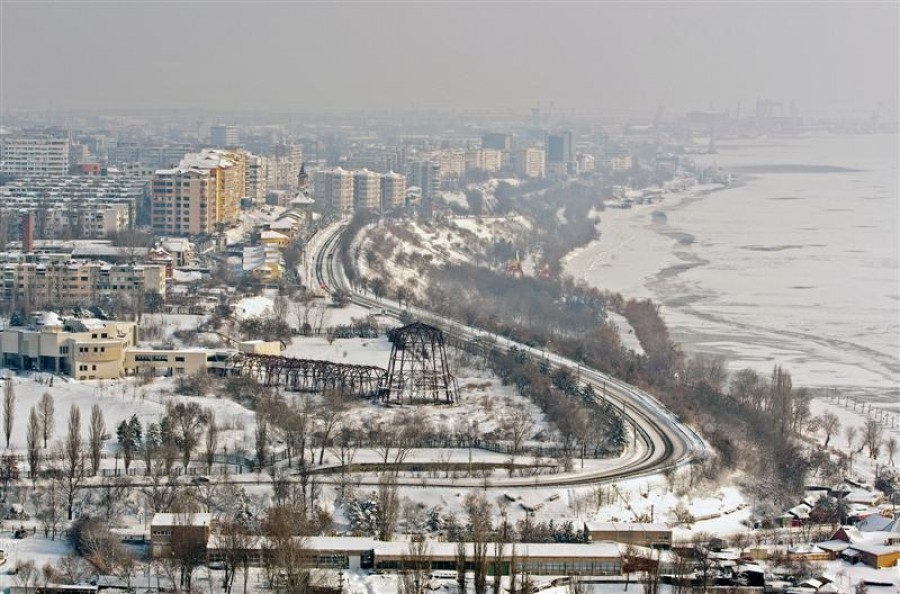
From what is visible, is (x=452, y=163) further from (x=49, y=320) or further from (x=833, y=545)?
(x=833, y=545)

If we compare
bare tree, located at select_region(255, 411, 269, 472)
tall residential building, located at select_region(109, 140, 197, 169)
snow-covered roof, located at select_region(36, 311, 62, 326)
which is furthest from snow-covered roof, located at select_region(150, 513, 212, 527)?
tall residential building, located at select_region(109, 140, 197, 169)

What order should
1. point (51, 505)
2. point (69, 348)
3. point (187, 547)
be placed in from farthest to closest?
point (69, 348) < point (51, 505) < point (187, 547)

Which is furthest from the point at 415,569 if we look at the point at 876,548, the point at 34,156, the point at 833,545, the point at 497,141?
the point at 497,141

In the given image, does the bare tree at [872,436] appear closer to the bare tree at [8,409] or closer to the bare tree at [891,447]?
the bare tree at [891,447]

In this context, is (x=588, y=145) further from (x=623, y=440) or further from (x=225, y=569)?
(x=225, y=569)

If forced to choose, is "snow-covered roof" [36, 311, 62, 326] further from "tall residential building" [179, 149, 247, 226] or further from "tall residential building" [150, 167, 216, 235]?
"tall residential building" [179, 149, 247, 226]

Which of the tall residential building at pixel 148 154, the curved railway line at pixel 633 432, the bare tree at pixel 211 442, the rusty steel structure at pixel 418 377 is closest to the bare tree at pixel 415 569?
the curved railway line at pixel 633 432
